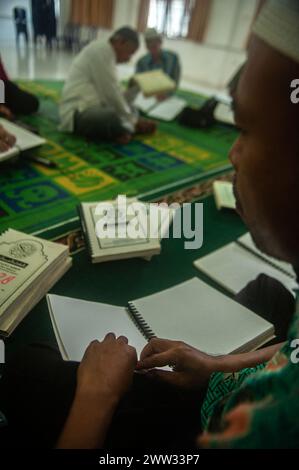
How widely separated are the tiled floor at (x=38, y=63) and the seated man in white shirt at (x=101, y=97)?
1815 mm

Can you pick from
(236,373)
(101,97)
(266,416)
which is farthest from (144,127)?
(266,416)

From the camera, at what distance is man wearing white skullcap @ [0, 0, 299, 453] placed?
0.38 metres

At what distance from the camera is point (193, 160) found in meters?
2.42

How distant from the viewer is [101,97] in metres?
2.87

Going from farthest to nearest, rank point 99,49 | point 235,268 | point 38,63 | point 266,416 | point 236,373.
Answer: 1. point 38,63
2. point 99,49
3. point 235,268
4. point 236,373
5. point 266,416

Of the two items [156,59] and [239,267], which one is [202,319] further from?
[156,59]

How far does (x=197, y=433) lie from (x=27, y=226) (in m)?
1.07

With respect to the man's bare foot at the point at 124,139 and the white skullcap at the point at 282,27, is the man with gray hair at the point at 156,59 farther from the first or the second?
the white skullcap at the point at 282,27

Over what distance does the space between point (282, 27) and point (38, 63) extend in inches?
228

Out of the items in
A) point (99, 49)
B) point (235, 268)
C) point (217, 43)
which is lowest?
point (235, 268)

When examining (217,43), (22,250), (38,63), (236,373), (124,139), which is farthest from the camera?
(217,43)
